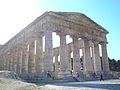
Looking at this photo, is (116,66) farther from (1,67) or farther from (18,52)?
(1,67)

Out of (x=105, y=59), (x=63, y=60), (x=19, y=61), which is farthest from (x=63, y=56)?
(x=19, y=61)

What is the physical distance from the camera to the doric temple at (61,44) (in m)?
23.5

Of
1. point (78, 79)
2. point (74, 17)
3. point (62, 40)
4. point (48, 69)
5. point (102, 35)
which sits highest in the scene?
point (74, 17)

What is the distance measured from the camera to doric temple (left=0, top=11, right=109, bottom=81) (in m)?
23.5

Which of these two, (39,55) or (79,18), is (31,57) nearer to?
(39,55)

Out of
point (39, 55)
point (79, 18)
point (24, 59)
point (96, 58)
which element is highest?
point (79, 18)

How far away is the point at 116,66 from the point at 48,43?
35.9 m

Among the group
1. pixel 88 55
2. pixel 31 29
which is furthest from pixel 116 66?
pixel 31 29

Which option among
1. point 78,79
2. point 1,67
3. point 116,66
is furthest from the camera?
point 116,66

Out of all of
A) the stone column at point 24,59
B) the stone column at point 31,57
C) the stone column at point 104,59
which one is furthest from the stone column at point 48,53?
the stone column at point 104,59

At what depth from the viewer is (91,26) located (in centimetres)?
2962

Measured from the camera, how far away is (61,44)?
2464cm

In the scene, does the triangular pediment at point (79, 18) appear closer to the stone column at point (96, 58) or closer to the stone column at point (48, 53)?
the stone column at point (96, 58)

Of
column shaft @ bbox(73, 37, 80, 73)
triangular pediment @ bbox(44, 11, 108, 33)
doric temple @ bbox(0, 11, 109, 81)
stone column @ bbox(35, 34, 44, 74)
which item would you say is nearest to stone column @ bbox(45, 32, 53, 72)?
doric temple @ bbox(0, 11, 109, 81)
